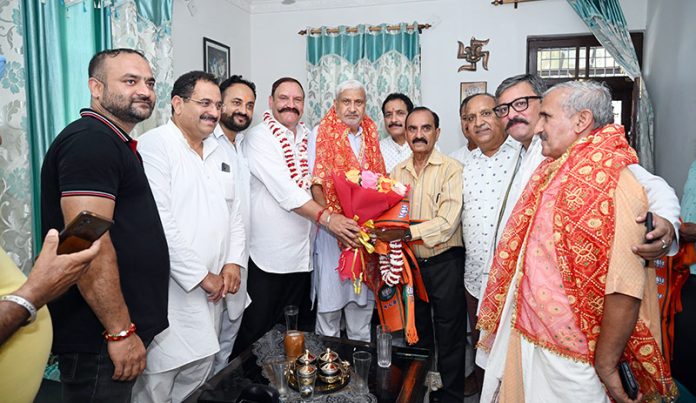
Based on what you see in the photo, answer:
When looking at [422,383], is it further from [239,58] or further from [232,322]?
[239,58]

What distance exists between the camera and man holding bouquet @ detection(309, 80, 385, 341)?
277cm

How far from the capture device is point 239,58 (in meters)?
4.91

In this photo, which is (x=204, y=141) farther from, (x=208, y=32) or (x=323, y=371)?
(x=208, y=32)

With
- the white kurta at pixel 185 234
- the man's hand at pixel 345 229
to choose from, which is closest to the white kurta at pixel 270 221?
the man's hand at pixel 345 229

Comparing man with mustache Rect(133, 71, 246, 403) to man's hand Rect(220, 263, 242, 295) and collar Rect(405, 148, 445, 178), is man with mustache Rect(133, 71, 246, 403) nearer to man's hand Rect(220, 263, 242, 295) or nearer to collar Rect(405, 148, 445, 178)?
man's hand Rect(220, 263, 242, 295)

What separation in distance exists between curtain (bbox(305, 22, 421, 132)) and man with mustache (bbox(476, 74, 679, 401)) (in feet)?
8.25

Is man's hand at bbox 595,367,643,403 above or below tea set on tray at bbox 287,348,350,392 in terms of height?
above

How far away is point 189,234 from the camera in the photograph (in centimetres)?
201

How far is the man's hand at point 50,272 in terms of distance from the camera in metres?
1.06

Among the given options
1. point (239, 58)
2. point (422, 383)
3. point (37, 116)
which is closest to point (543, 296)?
point (422, 383)

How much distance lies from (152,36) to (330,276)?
217 centimetres

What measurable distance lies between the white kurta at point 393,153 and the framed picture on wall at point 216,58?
1864mm

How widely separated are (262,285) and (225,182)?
77 cm

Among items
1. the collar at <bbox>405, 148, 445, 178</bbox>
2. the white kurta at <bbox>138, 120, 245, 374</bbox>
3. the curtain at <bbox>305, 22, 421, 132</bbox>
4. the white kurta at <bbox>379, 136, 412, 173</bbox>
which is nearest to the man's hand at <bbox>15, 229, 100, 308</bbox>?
the white kurta at <bbox>138, 120, 245, 374</bbox>
